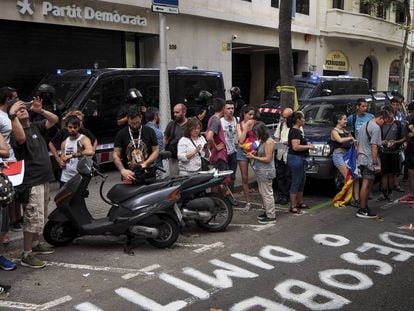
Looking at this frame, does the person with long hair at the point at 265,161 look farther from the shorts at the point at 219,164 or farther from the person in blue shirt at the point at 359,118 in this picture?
the person in blue shirt at the point at 359,118

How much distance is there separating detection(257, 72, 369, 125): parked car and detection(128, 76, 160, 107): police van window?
15.5 feet

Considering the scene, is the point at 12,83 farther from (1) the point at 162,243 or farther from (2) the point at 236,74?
(2) the point at 236,74

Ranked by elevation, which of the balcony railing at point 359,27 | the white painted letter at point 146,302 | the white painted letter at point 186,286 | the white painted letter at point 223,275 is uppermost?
the balcony railing at point 359,27

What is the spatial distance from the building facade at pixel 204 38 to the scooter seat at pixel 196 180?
26.8ft

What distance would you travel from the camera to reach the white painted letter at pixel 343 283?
4.67 metres

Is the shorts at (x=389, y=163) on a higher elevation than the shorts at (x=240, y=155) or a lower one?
lower

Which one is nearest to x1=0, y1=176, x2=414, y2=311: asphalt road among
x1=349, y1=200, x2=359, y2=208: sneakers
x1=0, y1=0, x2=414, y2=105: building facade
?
x1=349, y1=200, x2=359, y2=208: sneakers

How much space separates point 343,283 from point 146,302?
1.88m

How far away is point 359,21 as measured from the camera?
25453 mm

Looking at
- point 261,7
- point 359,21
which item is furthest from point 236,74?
point 359,21

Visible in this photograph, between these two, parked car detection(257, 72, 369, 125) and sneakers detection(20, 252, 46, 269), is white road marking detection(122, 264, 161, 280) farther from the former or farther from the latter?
parked car detection(257, 72, 369, 125)

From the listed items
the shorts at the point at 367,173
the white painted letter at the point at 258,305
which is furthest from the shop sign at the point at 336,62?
the white painted letter at the point at 258,305

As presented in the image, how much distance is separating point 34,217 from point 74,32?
384 inches

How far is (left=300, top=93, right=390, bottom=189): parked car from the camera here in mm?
8266
